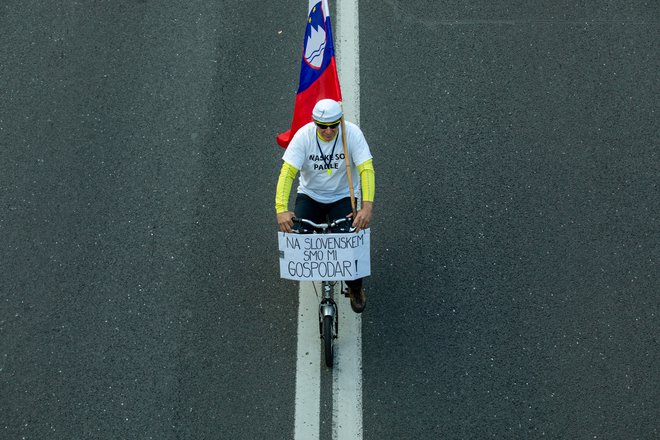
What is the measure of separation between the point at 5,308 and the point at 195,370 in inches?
71.1

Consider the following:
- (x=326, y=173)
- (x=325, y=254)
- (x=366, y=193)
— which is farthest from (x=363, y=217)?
(x=326, y=173)

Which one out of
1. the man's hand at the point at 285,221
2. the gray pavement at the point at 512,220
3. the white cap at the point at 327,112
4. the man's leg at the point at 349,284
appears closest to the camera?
the white cap at the point at 327,112

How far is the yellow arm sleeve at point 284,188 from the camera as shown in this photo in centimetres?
640

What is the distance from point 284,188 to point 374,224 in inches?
60.7

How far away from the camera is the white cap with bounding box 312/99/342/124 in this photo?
620 centimetres

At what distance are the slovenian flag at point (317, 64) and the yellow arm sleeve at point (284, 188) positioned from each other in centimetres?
87

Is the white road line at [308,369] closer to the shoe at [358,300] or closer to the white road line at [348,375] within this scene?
the white road line at [348,375]

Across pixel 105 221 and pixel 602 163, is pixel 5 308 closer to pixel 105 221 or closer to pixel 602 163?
pixel 105 221

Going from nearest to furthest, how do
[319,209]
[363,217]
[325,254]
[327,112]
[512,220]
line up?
[327,112]
[325,254]
[363,217]
[319,209]
[512,220]

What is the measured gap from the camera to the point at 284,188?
6430 mm

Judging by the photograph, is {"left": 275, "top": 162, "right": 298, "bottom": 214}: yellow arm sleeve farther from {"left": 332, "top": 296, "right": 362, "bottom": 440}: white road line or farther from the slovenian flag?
{"left": 332, "top": 296, "right": 362, "bottom": 440}: white road line

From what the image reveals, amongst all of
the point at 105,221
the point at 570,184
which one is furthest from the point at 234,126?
the point at 570,184

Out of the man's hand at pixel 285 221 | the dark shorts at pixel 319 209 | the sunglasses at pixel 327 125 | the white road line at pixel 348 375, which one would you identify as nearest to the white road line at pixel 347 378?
the white road line at pixel 348 375

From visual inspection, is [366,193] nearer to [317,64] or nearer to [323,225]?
[323,225]
